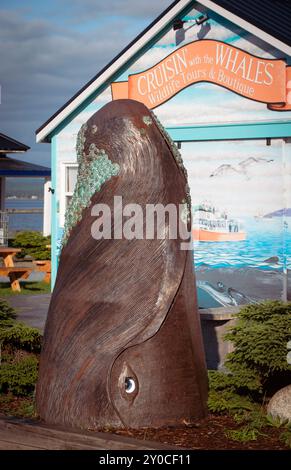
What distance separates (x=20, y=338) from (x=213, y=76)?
6.20 metres

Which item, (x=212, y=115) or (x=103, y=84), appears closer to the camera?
(x=212, y=115)

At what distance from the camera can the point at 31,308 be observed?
47.8 feet

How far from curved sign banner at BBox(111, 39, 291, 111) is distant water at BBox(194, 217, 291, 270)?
1.71 m

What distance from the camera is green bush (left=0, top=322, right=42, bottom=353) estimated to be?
7.87m

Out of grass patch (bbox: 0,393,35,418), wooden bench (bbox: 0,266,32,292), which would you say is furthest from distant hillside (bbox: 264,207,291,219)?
wooden bench (bbox: 0,266,32,292)

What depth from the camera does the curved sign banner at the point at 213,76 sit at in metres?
11.9

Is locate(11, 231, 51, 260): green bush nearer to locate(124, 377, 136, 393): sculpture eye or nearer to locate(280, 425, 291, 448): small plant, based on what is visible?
locate(124, 377, 136, 393): sculpture eye

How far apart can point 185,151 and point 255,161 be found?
3.97 ft

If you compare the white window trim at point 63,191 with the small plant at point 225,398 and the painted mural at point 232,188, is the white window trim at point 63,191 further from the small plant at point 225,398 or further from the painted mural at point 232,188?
the small plant at point 225,398

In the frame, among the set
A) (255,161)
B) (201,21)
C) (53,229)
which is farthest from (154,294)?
(53,229)

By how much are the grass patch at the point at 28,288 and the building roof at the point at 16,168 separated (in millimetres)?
7036

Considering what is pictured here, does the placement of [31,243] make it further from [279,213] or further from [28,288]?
[279,213]

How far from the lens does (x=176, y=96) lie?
42.8 feet

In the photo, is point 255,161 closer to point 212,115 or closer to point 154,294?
point 212,115
